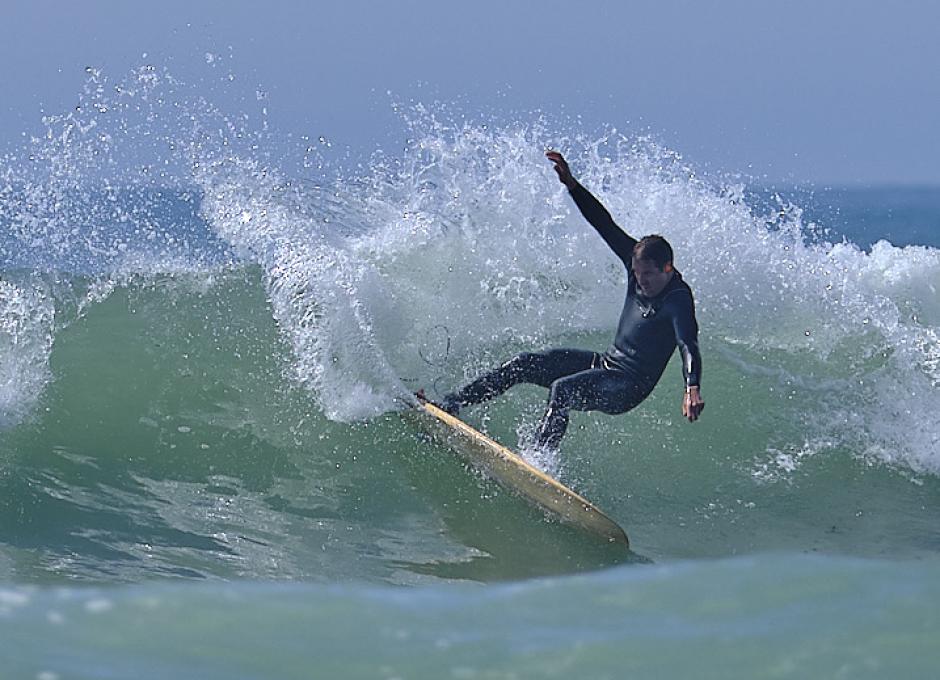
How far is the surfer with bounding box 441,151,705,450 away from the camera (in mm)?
6414

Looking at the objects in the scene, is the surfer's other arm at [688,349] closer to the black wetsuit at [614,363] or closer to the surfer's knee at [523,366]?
the black wetsuit at [614,363]

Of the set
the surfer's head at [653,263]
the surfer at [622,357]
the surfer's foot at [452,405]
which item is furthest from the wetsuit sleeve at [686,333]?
the surfer's foot at [452,405]

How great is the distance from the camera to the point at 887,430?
7.77 m

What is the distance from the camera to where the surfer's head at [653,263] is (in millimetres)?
6395

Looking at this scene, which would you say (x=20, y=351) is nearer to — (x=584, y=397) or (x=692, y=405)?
(x=584, y=397)

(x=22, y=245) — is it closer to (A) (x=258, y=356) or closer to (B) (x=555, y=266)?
(A) (x=258, y=356)

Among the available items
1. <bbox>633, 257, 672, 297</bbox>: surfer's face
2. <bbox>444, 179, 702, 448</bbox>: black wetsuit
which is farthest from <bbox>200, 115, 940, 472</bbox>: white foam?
<bbox>633, 257, 672, 297</bbox>: surfer's face

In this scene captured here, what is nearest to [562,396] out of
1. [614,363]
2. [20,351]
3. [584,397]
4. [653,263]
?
[584,397]

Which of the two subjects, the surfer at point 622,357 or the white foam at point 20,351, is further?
the white foam at point 20,351

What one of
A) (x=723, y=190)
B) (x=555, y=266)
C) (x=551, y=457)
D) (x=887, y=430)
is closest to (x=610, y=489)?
(x=551, y=457)

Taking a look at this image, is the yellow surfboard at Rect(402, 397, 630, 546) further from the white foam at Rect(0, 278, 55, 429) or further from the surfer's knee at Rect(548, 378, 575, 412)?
the white foam at Rect(0, 278, 55, 429)

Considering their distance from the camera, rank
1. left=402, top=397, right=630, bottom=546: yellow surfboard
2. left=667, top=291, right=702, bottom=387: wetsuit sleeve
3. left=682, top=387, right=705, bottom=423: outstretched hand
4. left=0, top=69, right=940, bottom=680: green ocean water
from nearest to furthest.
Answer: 1. left=0, top=69, right=940, bottom=680: green ocean water
2. left=402, top=397, right=630, bottom=546: yellow surfboard
3. left=682, top=387, right=705, bottom=423: outstretched hand
4. left=667, top=291, right=702, bottom=387: wetsuit sleeve

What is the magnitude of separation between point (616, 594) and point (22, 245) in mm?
8074

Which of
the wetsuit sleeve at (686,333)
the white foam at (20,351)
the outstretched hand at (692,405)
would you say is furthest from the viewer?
the white foam at (20,351)
